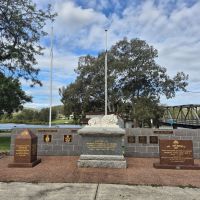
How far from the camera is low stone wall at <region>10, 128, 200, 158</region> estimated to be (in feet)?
48.7

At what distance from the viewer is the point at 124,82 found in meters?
44.7

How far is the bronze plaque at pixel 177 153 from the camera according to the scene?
1109 cm

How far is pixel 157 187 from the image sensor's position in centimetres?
800

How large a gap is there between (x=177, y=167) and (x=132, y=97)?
1327 inches

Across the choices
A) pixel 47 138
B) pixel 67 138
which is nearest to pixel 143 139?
pixel 67 138

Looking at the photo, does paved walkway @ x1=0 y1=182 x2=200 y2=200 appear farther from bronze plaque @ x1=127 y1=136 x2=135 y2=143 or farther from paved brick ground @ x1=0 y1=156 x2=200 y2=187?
bronze plaque @ x1=127 y1=136 x2=135 y2=143

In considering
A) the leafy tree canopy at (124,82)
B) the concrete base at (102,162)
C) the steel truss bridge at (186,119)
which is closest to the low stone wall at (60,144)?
the concrete base at (102,162)

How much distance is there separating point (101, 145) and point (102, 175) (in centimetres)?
214

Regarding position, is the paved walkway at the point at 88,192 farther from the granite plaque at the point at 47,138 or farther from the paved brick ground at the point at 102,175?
the granite plaque at the point at 47,138

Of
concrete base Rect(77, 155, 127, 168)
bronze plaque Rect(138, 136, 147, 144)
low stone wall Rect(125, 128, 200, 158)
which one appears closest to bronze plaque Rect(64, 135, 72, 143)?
low stone wall Rect(125, 128, 200, 158)

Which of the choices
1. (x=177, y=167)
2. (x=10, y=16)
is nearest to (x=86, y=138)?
(x=177, y=167)

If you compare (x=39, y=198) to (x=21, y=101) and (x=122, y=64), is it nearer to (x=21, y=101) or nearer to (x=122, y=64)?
(x=21, y=101)

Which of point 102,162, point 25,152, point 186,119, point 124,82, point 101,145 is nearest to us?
point 102,162

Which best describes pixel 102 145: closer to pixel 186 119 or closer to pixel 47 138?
pixel 47 138
